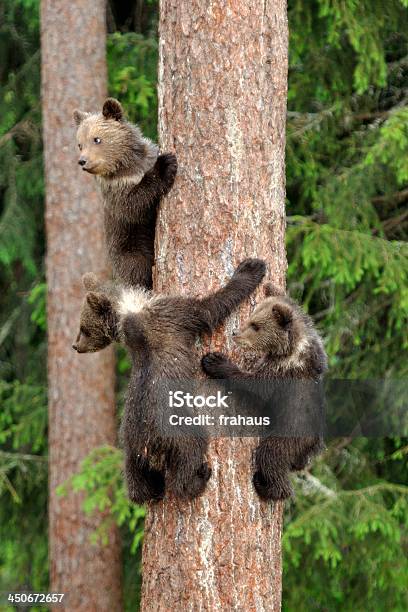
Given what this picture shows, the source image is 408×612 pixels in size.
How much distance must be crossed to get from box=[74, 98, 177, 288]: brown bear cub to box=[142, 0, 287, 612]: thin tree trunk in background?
0.62 meters

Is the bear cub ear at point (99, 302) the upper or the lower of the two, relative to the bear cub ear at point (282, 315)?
upper

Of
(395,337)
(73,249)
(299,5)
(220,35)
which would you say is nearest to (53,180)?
(73,249)

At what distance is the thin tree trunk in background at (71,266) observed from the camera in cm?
897

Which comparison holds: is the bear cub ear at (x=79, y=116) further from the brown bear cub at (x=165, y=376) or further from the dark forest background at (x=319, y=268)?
the dark forest background at (x=319, y=268)

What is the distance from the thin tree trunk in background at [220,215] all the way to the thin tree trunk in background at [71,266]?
14.3 feet

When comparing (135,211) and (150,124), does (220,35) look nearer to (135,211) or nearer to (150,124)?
(135,211)

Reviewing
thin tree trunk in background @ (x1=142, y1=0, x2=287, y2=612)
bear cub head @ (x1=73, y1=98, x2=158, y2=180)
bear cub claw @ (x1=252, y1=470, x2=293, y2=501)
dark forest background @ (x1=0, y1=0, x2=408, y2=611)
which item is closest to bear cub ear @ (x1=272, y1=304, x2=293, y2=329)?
thin tree trunk in background @ (x1=142, y1=0, x2=287, y2=612)

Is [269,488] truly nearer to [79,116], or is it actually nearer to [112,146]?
[112,146]

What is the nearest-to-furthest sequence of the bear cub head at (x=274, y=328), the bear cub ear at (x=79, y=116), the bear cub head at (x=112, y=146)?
the bear cub head at (x=274, y=328)
the bear cub head at (x=112, y=146)
the bear cub ear at (x=79, y=116)

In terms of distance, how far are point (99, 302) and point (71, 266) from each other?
4.19 m

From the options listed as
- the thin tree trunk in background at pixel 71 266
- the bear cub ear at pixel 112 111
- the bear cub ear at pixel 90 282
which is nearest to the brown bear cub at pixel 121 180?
the bear cub ear at pixel 112 111

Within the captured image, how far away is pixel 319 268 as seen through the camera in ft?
27.5

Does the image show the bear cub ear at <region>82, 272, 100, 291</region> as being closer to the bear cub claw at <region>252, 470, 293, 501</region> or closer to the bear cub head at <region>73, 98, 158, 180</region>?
the bear cub head at <region>73, 98, 158, 180</region>

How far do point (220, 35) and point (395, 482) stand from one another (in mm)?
5927
